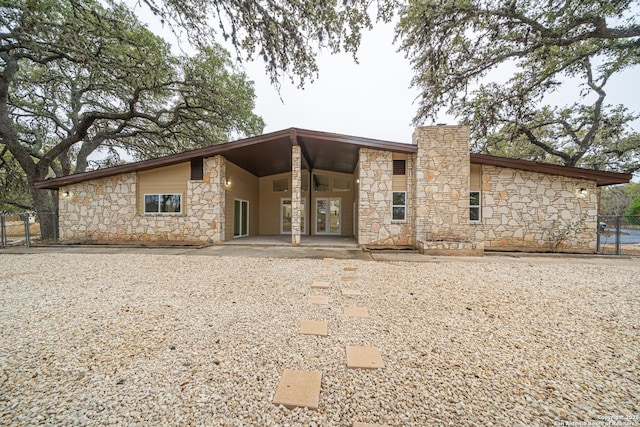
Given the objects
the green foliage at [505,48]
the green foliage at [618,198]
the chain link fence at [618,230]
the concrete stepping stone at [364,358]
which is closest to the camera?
the concrete stepping stone at [364,358]

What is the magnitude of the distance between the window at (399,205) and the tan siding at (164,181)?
7096 millimetres

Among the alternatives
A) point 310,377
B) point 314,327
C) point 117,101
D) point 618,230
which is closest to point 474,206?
point 618,230

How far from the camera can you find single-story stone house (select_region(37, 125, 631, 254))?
718 cm

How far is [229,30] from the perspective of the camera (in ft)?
10.8

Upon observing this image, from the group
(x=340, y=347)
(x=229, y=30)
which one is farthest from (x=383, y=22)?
(x=340, y=347)

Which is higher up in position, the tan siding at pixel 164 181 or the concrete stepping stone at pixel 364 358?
the tan siding at pixel 164 181

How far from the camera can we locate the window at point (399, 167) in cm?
776

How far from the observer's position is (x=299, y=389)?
5.10 ft

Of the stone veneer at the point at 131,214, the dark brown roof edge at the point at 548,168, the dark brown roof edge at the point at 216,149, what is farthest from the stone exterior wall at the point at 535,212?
the stone veneer at the point at 131,214

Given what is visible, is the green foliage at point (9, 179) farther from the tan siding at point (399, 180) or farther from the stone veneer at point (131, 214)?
the tan siding at point (399, 180)

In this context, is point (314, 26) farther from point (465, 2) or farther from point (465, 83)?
point (465, 83)

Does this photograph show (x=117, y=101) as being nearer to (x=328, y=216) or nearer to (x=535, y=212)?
(x=328, y=216)

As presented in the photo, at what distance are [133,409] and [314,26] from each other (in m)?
4.32

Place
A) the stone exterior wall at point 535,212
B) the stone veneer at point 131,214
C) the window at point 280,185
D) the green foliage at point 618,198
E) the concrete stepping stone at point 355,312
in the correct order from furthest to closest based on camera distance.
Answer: the green foliage at point 618,198 < the window at point 280,185 < the stone veneer at point 131,214 < the stone exterior wall at point 535,212 < the concrete stepping stone at point 355,312
